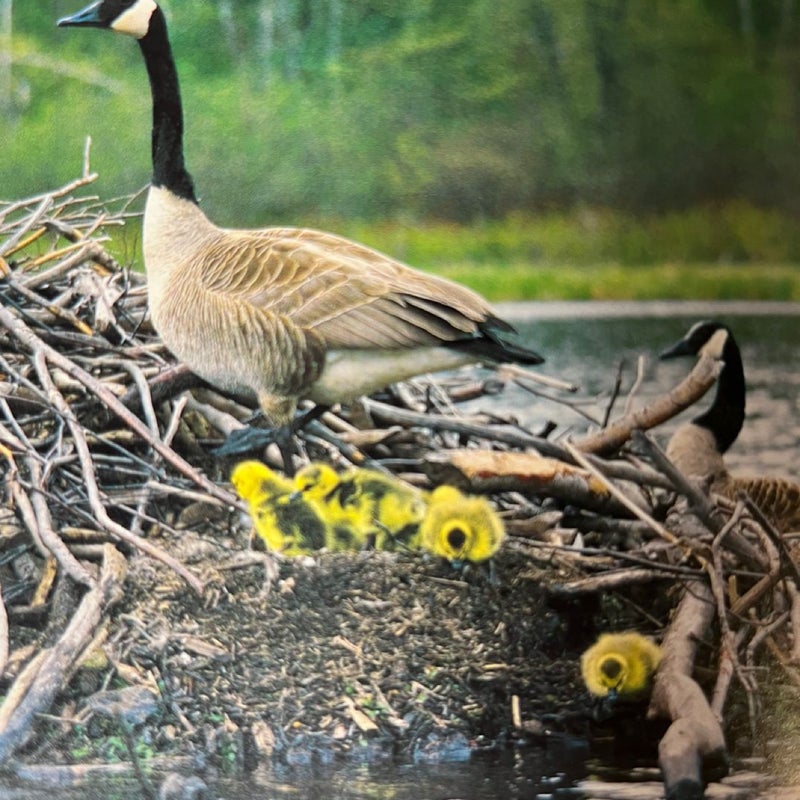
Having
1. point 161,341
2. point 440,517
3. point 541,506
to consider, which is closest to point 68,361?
point 161,341

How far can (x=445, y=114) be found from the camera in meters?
2.26

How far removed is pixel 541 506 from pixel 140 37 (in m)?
1.17

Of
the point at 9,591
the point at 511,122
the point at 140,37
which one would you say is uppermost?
the point at 140,37

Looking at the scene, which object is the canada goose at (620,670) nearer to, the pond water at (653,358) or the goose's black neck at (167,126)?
the pond water at (653,358)

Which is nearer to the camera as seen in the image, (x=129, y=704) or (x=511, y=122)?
(x=129, y=704)

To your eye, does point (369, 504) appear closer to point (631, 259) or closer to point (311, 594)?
point (311, 594)

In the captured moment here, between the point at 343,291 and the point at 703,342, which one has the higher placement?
the point at 343,291

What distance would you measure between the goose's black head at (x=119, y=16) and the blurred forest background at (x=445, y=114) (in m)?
0.03

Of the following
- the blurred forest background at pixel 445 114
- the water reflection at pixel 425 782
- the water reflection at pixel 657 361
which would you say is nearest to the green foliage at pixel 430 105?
the blurred forest background at pixel 445 114

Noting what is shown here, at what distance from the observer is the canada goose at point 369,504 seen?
86.4 inches

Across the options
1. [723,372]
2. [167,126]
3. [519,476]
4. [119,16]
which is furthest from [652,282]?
[119,16]

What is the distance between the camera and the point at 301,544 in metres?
2.18

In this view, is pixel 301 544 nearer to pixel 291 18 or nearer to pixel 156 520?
pixel 156 520

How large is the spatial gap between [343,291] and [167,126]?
1.55 ft
